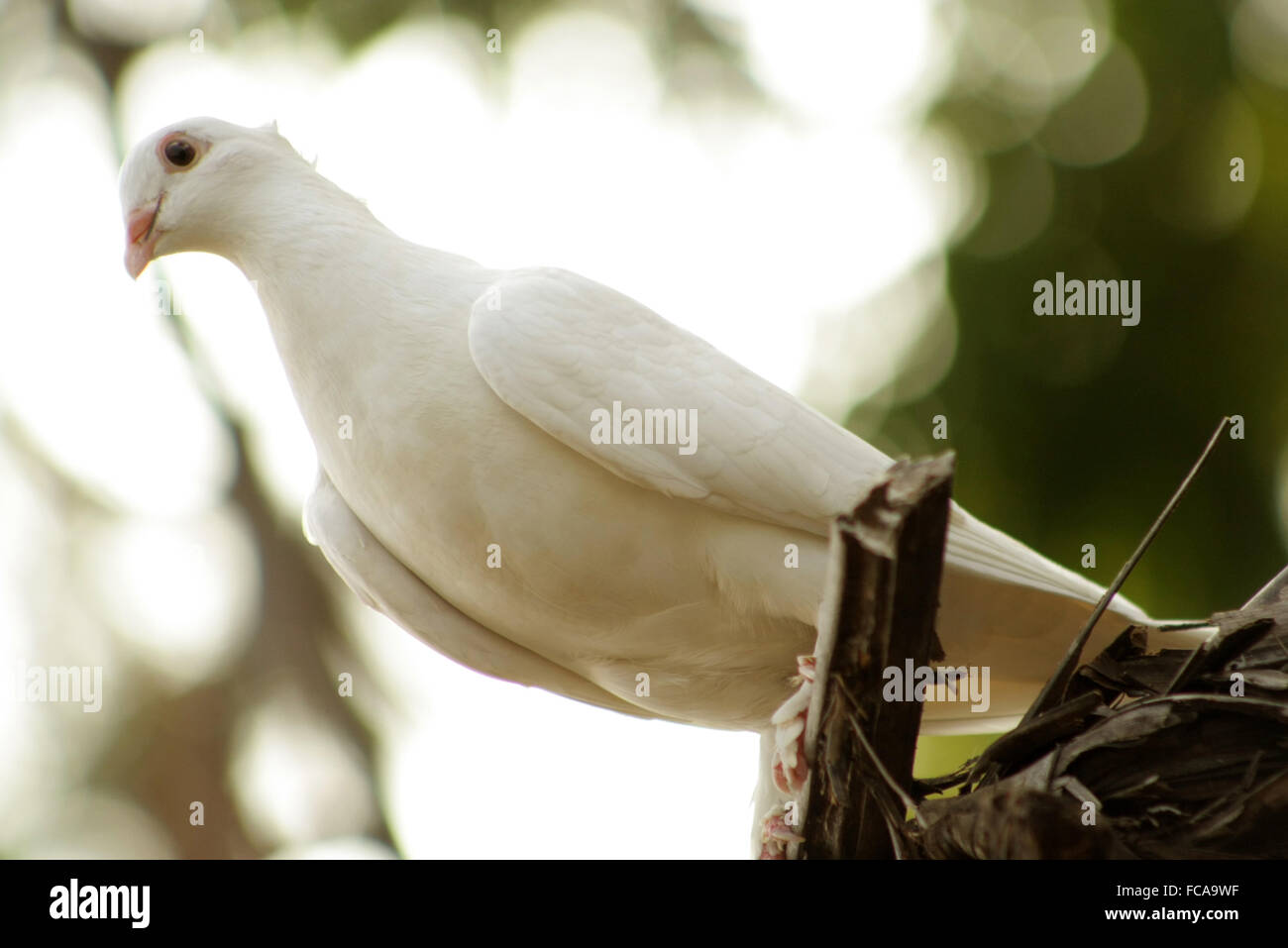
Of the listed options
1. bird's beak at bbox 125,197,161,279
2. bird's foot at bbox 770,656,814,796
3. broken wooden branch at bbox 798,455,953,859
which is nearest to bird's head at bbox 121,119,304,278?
bird's beak at bbox 125,197,161,279

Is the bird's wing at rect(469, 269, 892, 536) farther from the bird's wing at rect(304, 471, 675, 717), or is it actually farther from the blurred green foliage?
the blurred green foliage

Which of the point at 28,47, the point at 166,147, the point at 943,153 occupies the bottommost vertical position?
the point at 166,147

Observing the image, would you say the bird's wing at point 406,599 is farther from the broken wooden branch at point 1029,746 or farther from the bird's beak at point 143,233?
the broken wooden branch at point 1029,746

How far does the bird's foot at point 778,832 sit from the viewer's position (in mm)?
3250

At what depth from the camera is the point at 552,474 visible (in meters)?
3.43

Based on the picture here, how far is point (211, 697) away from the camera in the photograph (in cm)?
739

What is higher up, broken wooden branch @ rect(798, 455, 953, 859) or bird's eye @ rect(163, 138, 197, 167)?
bird's eye @ rect(163, 138, 197, 167)

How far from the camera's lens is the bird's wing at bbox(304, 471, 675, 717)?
3811 millimetres

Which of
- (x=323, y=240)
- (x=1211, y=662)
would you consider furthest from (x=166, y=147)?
(x=1211, y=662)

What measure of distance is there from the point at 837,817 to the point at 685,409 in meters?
1.29

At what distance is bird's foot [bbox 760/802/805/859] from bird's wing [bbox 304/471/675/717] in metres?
0.97

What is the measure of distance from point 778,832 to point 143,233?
289 cm

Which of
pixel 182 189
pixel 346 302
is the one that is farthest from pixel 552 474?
pixel 182 189
